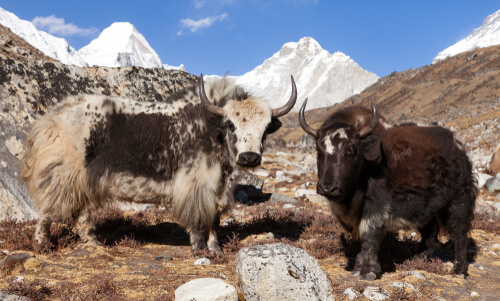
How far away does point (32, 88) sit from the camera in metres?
7.84

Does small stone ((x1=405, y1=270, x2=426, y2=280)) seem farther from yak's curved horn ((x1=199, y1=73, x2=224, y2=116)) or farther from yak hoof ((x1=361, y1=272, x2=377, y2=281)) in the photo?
yak's curved horn ((x1=199, y1=73, x2=224, y2=116))

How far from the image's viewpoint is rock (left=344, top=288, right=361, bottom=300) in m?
3.54

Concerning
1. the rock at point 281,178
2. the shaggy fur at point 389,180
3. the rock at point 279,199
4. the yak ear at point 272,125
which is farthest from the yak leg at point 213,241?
the rock at point 281,178

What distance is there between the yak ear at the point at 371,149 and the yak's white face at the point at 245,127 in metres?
1.27

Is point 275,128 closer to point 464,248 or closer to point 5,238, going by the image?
point 464,248

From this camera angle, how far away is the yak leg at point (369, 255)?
439 cm

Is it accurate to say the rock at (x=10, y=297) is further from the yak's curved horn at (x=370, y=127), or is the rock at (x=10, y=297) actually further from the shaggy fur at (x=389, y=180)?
the yak's curved horn at (x=370, y=127)

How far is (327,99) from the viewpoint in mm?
191625

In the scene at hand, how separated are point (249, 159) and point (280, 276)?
2.06 metres

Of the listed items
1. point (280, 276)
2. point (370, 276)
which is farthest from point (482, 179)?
point (280, 276)

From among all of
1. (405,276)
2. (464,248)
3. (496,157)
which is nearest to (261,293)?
(405,276)

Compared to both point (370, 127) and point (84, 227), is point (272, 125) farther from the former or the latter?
point (84, 227)

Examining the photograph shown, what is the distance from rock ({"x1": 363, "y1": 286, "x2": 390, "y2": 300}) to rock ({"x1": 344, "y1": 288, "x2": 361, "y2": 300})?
3.2 inches

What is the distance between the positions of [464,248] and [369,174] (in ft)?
4.88
